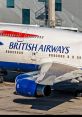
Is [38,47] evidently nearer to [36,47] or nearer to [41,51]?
[36,47]

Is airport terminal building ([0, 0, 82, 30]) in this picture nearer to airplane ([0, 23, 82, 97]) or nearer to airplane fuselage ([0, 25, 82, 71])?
airplane ([0, 23, 82, 97])

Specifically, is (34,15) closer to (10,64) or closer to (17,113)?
(10,64)

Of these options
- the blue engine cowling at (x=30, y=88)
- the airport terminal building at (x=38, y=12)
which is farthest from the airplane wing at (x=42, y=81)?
the airport terminal building at (x=38, y=12)

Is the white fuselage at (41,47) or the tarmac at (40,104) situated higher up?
the white fuselage at (41,47)

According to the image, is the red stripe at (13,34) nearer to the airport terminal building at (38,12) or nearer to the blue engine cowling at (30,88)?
the blue engine cowling at (30,88)

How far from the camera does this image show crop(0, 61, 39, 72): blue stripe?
165ft

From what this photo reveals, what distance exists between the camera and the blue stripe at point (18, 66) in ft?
165

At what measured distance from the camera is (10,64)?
51500 millimetres

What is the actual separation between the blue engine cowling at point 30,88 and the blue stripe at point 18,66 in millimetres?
Answer: 8839

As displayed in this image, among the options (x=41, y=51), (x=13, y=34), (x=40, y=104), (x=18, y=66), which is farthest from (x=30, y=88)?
(x=13, y=34)

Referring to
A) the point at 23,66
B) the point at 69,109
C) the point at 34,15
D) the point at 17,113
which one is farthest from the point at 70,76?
the point at 34,15

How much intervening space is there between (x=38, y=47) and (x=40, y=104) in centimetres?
836

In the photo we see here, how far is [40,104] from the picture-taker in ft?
140

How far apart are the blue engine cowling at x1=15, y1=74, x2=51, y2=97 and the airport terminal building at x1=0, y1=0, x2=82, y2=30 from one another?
45.5 meters
